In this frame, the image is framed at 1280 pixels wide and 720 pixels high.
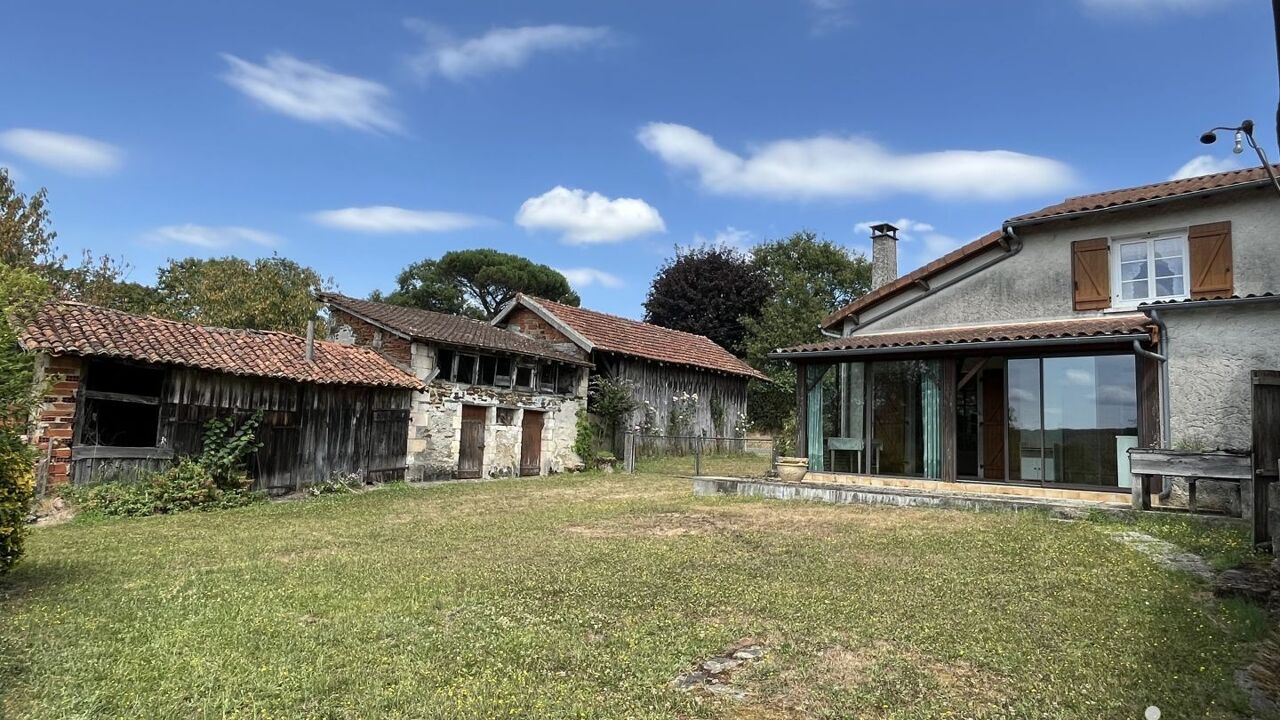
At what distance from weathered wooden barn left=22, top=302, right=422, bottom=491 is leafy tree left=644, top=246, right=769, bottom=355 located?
23.2 m

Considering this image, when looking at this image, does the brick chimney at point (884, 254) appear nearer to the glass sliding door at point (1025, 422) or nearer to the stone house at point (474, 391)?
the glass sliding door at point (1025, 422)

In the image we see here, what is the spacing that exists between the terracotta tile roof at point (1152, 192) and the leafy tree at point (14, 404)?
13684mm

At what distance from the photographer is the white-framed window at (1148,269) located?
1149 cm

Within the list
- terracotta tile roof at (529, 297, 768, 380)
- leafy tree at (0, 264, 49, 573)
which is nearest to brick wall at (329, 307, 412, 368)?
terracotta tile roof at (529, 297, 768, 380)

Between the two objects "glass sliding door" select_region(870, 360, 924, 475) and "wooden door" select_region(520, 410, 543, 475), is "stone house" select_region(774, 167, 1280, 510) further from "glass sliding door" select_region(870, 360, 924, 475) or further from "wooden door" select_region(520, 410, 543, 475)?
"wooden door" select_region(520, 410, 543, 475)

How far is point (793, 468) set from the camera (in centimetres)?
1250

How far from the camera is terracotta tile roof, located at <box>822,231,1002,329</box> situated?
13219 mm

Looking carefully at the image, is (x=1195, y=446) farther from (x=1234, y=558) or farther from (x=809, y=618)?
(x=809, y=618)

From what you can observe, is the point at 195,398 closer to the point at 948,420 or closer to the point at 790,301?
the point at 948,420

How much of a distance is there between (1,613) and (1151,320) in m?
13.3

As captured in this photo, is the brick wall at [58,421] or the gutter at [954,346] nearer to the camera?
the gutter at [954,346]

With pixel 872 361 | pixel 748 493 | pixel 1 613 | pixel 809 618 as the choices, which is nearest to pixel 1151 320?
pixel 872 361

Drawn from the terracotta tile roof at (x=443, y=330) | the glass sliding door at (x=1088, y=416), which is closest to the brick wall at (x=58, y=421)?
the terracotta tile roof at (x=443, y=330)

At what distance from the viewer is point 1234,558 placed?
21.3 feet
